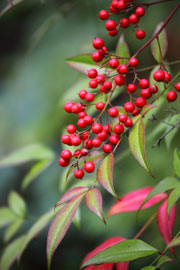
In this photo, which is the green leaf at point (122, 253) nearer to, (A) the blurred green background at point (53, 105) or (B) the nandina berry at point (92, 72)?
(B) the nandina berry at point (92, 72)

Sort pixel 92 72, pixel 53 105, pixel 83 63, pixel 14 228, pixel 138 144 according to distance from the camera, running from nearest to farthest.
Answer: pixel 138 144
pixel 92 72
pixel 83 63
pixel 14 228
pixel 53 105

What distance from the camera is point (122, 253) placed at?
533 mm

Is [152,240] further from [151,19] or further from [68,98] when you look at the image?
[151,19]

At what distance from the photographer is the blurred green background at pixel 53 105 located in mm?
1277

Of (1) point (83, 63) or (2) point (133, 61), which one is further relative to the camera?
(1) point (83, 63)

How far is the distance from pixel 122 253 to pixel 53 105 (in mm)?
1318

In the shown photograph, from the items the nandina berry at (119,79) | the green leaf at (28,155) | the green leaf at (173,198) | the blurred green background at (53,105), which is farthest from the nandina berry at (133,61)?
the blurred green background at (53,105)

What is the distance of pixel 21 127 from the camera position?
6.00ft

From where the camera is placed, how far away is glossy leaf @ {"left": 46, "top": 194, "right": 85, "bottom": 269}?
0.52 metres

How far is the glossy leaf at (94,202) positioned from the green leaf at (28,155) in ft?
1.36

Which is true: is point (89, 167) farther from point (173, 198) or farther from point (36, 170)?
point (36, 170)

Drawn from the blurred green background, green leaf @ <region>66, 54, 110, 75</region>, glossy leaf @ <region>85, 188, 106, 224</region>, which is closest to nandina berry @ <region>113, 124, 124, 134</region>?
glossy leaf @ <region>85, 188, 106, 224</region>

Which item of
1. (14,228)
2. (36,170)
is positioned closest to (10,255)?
(14,228)

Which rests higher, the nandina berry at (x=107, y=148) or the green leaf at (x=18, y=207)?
the nandina berry at (x=107, y=148)
